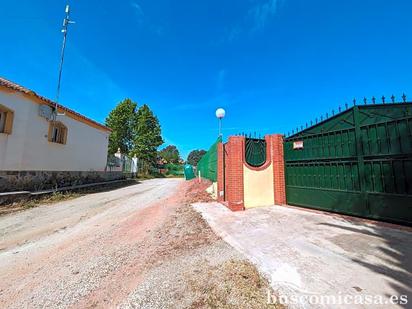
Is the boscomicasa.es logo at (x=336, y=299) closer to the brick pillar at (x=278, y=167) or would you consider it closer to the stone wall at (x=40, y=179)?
the brick pillar at (x=278, y=167)

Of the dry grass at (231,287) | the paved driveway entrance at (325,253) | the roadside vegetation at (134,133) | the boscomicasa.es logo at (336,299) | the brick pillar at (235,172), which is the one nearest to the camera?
the boscomicasa.es logo at (336,299)

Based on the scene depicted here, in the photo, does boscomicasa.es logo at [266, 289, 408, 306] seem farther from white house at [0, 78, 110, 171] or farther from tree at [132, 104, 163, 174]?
tree at [132, 104, 163, 174]

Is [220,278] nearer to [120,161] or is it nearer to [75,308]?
[75,308]

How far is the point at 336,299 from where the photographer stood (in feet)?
7.18

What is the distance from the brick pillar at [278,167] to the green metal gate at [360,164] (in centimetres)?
49

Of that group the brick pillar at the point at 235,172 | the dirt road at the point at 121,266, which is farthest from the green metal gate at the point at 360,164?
the dirt road at the point at 121,266

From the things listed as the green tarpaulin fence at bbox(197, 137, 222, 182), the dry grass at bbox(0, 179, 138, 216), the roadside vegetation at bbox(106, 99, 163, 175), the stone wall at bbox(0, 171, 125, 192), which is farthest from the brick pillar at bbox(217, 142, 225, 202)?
the roadside vegetation at bbox(106, 99, 163, 175)

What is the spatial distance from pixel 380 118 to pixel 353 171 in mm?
1418

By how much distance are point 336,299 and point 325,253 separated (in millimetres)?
1186

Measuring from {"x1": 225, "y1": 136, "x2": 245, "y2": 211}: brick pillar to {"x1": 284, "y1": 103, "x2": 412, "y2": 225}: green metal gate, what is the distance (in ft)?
6.43

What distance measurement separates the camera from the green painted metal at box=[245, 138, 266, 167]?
6969 millimetres

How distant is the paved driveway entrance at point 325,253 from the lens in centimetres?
240

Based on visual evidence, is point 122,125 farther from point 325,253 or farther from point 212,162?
point 325,253

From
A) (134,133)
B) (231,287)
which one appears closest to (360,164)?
(231,287)
